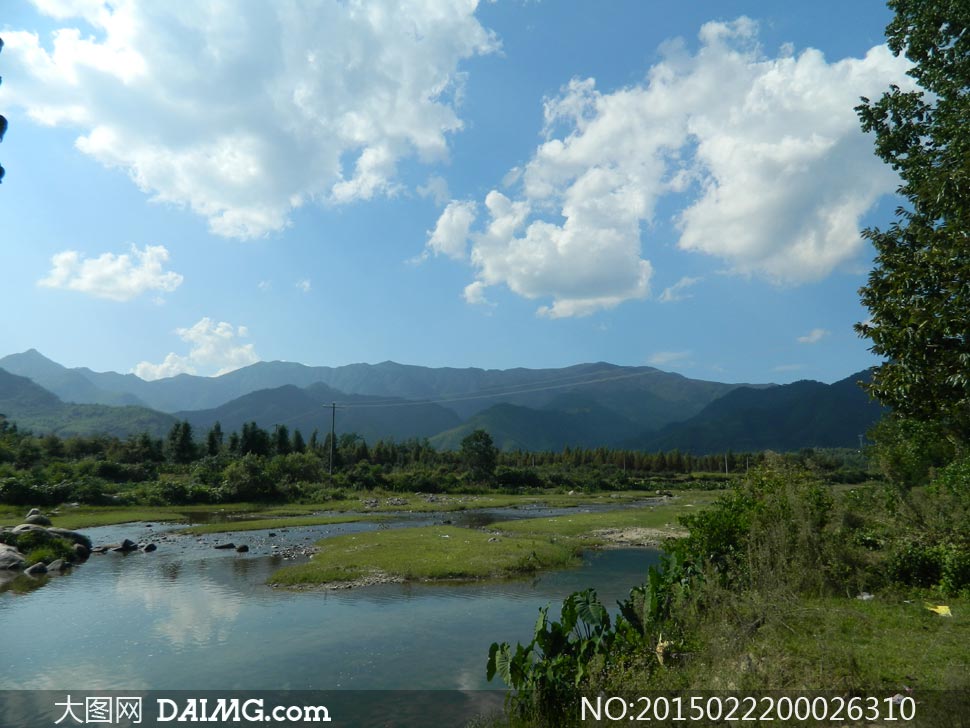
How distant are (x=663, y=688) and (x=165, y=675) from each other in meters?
15.3

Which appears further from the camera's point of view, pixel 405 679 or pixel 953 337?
pixel 405 679

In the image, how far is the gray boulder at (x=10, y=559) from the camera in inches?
1326

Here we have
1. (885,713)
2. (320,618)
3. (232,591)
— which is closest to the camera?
(885,713)

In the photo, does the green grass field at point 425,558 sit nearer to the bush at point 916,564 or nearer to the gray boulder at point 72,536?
the gray boulder at point 72,536

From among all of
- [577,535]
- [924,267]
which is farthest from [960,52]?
[577,535]

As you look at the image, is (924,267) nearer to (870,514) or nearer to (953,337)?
(953,337)

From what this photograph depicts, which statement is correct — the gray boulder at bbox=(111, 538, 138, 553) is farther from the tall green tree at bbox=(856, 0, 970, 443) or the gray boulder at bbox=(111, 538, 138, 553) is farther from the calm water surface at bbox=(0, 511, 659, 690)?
the tall green tree at bbox=(856, 0, 970, 443)

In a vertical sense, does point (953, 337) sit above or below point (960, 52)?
below

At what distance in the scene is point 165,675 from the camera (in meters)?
17.6

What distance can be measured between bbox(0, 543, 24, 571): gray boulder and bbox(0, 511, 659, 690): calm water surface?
3394 mm

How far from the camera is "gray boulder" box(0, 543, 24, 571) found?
33688 mm

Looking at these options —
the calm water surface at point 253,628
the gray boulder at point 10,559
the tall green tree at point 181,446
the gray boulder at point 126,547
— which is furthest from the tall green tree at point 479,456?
the gray boulder at point 10,559

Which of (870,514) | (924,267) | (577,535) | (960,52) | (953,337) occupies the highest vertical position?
(960,52)

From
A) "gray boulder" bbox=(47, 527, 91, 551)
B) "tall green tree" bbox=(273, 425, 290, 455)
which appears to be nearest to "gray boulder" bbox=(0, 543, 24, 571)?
"gray boulder" bbox=(47, 527, 91, 551)
